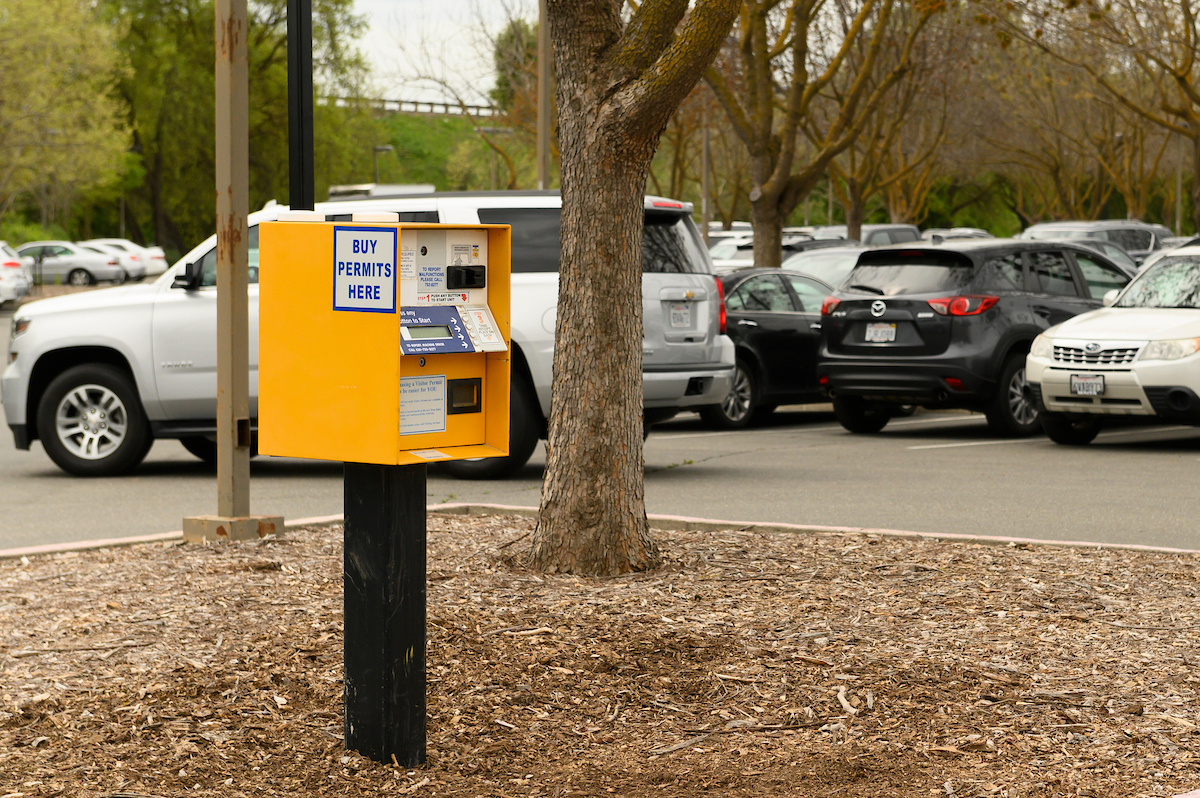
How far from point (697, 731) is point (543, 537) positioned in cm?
191

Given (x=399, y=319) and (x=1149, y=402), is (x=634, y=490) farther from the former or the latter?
(x=1149, y=402)

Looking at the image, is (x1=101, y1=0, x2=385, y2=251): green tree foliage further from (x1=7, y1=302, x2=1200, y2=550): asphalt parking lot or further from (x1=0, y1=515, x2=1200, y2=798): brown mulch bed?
(x1=0, y1=515, x2=1200, y2=798): brown mulch bed

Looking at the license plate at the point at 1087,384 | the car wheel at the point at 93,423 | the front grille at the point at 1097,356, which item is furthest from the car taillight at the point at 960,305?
the car wheel at the point at 93,423

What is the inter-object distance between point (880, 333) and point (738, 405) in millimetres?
1817

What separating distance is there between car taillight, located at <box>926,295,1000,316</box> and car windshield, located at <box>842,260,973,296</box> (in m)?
0.13

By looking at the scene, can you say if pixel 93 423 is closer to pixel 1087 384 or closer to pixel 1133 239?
pixel 1087 384

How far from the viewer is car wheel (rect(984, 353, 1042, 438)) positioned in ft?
45.6

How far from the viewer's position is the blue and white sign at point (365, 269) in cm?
401

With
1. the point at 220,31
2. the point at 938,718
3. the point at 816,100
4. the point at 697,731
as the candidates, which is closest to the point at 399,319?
the point at 697,731

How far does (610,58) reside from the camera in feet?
21.1

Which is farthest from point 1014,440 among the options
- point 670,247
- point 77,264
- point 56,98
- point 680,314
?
point 77,264

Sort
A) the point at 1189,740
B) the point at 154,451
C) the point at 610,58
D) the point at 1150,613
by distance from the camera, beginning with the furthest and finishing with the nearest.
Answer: the point at 154,451 → the point at 610,58 → the point at 1150,613 → the point at 1189,740

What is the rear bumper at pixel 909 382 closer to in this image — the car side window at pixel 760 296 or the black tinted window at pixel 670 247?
the car side window at pixel 760 296

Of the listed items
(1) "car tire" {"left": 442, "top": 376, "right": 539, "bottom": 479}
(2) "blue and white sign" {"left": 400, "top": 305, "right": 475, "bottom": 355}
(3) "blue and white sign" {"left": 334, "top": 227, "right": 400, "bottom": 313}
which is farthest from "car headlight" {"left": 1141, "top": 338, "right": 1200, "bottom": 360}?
(3) "blue and white sign" {"left": 334, "top": 227, "right": 400, "bottom": 313}
